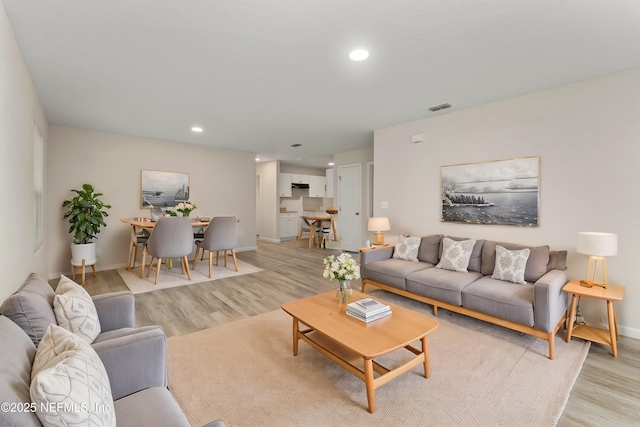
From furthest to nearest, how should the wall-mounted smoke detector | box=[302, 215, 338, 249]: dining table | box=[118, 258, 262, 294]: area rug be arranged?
box=[302, 215, 338, 249]: dining table
box=[118, 258, 262, 294]: area rug
the wall-mounted smoke detector

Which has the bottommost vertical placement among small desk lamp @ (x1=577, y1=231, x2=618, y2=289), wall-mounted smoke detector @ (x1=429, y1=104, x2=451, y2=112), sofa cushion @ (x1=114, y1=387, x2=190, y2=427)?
sofa cushion @ (x1=114, y1=387, x2=190, y2=427)

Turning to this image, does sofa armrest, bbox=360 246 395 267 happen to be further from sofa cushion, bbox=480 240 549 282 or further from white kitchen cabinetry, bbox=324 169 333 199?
white kitchen cabinetry, bbox=324 169 333 199

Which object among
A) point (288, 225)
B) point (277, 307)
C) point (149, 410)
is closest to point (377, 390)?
point (149, 410)

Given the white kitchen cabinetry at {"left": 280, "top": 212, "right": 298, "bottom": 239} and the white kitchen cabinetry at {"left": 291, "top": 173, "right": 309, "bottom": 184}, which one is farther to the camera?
the white kitchen cabinetry at {"left": 291, "top": 173, "right": 309, "bottom": 184}

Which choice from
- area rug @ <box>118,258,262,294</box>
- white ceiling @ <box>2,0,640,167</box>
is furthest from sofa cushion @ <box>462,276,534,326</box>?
area rug @ <box>118,258,262,294</box>

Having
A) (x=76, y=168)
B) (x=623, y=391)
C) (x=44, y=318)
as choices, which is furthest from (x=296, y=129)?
(x=623, y=391)

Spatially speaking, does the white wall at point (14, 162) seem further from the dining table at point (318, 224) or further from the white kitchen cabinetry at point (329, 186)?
the white kitchen cabinetry at point (329, 186)

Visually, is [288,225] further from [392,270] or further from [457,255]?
[457,255]

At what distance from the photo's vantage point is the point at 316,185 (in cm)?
1007

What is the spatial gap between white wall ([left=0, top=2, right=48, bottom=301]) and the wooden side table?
4.26m

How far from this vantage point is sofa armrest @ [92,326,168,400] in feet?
4.26

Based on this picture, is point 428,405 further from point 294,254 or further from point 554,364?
point 294,254

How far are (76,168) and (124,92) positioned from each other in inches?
100.0

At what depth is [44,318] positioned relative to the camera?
1.36 meters
